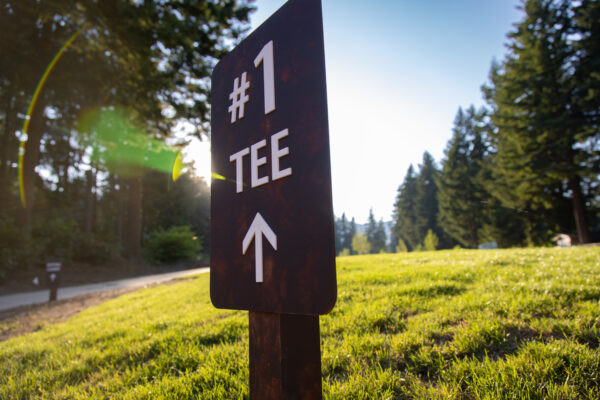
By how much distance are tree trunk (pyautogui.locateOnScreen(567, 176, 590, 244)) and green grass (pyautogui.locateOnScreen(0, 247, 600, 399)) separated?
17.9 m

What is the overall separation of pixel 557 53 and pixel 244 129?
25.5 metres

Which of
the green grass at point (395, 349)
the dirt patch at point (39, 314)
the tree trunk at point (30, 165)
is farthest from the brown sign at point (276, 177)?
the tree trunk at point (30, 165)

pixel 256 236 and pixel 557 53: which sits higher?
pixel 557 53

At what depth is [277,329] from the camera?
45.8 inches

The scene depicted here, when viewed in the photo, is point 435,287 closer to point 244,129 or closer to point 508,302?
point 508,302

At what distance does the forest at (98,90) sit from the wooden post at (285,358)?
4.22 feet

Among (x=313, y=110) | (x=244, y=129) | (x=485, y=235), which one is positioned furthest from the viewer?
(x=485, y=235)

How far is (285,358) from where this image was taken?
1139 mm

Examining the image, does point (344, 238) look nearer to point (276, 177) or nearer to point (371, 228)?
point (371, 228)

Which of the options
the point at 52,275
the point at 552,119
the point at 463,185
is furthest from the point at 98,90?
the point at 463,185

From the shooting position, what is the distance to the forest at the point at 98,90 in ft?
30.6

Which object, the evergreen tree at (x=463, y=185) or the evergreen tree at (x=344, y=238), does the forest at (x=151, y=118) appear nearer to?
the evergreen tree at (x=463, y=185)

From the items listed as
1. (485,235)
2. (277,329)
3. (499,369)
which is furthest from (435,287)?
(485,235)

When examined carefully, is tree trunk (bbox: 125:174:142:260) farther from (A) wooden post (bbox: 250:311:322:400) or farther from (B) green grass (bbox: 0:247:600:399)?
(A) wooden post (bbox: 250:311:322:400)
